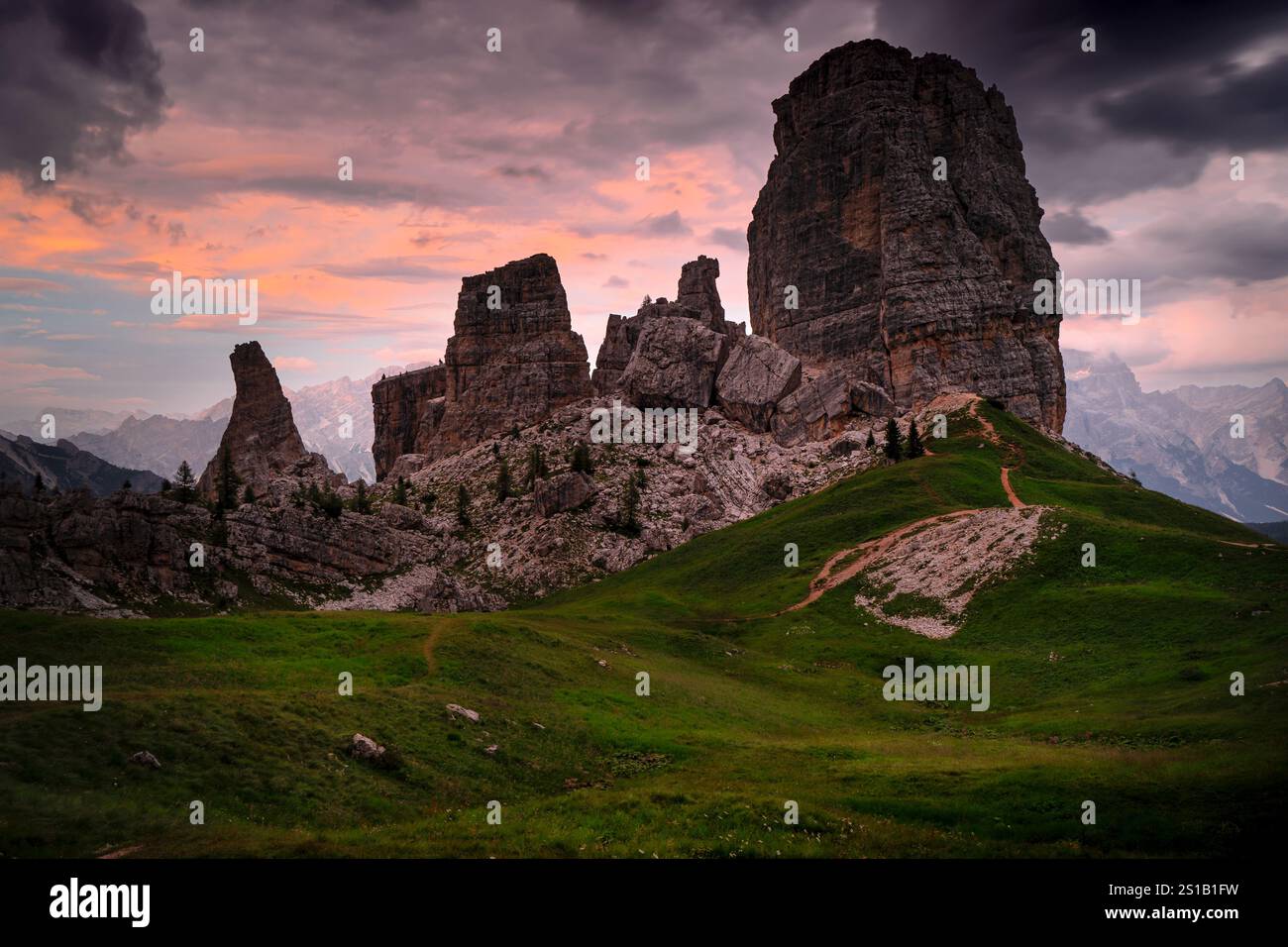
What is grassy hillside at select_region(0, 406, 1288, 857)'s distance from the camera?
2608 cm

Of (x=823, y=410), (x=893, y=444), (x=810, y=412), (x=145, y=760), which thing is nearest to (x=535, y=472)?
(x=893, y=444)

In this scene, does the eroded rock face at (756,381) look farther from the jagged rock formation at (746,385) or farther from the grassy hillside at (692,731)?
the grassy hillside at (692,731)

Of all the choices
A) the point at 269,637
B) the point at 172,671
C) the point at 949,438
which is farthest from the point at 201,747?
the point at 949,438

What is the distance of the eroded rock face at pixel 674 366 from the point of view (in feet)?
609

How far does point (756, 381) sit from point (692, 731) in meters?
148

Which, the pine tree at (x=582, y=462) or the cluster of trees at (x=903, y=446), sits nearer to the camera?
the cluster of trees at (x=903, y=446)

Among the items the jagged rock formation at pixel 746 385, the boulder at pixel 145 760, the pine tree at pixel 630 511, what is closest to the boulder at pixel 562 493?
the pine tree at pixel 630 511

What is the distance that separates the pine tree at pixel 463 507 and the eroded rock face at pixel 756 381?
67.0m

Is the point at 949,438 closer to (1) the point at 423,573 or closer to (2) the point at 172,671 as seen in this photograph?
(1) the point at 423,573

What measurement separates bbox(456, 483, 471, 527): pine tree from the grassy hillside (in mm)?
69161

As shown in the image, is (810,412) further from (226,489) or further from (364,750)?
(364,750)

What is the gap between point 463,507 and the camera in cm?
14575

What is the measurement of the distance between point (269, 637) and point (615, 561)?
7893 centimetres

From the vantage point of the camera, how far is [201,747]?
30.8 m
